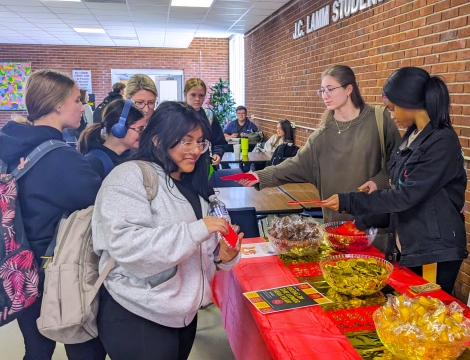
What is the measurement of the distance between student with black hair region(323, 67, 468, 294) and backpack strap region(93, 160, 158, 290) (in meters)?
0.81

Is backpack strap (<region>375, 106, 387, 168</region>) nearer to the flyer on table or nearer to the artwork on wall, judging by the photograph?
the flyer on table

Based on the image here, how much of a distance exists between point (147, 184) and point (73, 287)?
42 cm

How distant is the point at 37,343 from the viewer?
1.64 metres

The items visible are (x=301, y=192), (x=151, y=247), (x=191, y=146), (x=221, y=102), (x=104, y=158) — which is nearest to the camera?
(x=151, y=247)

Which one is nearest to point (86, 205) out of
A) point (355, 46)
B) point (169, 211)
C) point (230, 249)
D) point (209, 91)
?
point (169, 211)

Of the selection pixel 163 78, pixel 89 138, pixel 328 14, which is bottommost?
pixel 89 138

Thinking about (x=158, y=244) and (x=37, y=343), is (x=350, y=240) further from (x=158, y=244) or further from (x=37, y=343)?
(x=37, y=343)

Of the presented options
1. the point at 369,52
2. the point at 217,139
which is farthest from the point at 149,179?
Result: the point at 369,52

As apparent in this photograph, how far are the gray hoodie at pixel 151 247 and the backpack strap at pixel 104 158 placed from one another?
72 centimetres

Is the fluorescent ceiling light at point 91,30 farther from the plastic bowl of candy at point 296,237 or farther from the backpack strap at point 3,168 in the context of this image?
the plastic bowl of candy at point 296,237

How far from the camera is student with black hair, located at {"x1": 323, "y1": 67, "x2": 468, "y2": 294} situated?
1.63 metres

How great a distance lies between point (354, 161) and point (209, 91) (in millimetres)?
8908

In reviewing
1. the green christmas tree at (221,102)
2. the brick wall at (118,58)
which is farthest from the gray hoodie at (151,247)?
the brick wall at (118,58)

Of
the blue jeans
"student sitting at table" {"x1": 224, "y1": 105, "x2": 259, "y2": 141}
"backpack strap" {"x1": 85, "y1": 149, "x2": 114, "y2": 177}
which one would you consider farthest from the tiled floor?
"student sitting at table" {"x1": 224, "y1": 105, "x2": 259, "y2": 141}
